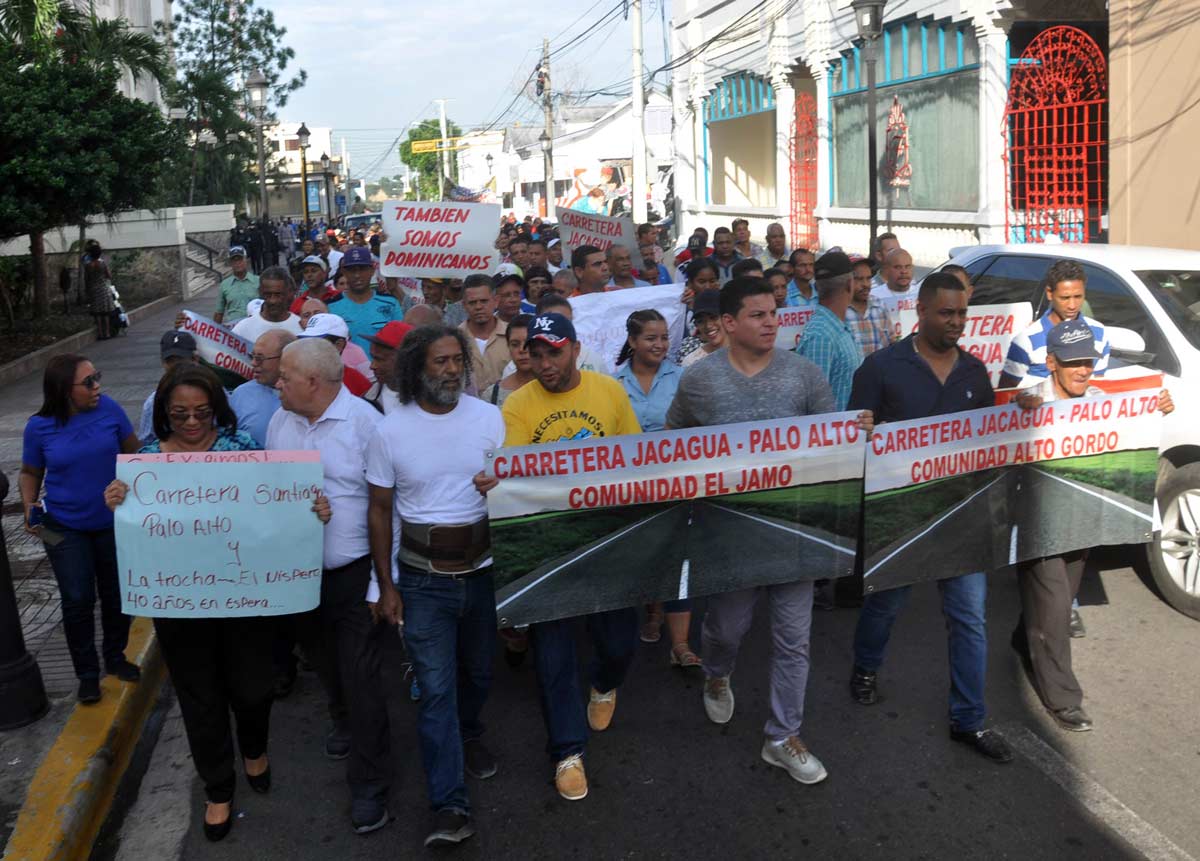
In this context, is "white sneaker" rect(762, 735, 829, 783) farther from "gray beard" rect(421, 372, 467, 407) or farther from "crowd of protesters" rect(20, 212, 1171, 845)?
"gray beard" rect(421, 372, 467, 407)

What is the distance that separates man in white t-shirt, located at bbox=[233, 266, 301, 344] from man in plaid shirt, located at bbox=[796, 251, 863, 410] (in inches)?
145

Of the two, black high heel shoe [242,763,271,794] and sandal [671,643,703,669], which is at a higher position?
sandal [671,643,703,669]

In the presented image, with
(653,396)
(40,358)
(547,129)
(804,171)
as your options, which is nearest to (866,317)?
(653,396)

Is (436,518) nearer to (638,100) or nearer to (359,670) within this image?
(359,670)

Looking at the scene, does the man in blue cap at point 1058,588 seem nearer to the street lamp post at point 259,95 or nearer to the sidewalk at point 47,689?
the sidewalk at point 47,689

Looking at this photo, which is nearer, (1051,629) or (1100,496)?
(1051,629)

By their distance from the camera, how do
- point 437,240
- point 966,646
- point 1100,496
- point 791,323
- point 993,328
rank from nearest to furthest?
point 966,646 → point 1100,496 → point 993,328 → point 791,323 → point 437,240

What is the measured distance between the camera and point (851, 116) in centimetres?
2164

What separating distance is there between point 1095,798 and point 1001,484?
1348 mm

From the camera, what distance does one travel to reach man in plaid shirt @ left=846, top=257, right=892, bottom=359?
26.7 ft

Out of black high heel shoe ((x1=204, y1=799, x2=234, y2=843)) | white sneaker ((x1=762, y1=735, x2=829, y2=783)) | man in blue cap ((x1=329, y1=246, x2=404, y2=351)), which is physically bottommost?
black high heel shoe ((x1=204, y1=799, x2=234, y2=843))

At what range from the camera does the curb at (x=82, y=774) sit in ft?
15.5

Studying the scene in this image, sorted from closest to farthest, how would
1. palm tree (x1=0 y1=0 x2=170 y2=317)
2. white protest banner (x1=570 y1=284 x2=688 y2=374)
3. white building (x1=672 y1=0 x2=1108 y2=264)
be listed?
1. white protest banner (x1=570 y1=284 x2=688 y2=374)
2. white building (x1=672 y1=0 x2=1108 y2=264)
3. palm tree (x1=0 y1=0 x2=170 y2=317)

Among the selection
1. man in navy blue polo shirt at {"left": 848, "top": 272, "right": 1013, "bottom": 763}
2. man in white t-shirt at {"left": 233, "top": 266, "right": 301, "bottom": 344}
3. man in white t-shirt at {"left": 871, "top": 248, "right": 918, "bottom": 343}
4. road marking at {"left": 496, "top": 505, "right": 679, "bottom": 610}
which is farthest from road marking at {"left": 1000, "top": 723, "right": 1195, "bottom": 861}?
man in white t-shirt at {"left": 233, "top": 266, "right": 301, "bottom": 344}
